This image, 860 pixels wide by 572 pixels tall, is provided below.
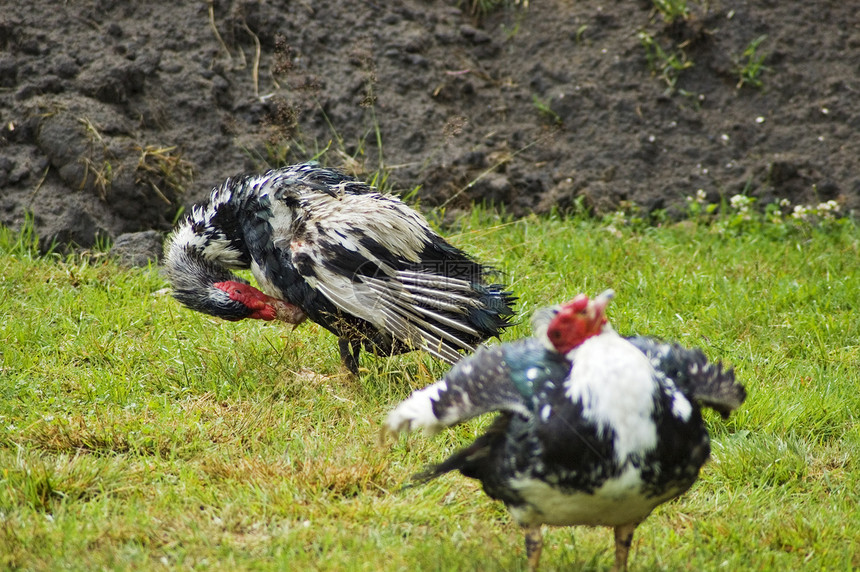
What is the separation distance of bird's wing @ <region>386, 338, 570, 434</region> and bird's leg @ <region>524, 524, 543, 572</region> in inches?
16.9

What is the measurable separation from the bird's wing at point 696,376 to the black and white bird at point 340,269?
1.57m

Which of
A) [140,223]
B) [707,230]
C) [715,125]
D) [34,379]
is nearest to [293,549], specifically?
[34,379]

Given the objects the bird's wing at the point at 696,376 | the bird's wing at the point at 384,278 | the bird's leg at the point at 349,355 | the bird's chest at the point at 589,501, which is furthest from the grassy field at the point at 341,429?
the bird's wing at the point at 696,376

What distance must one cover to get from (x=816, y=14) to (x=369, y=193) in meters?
4.70

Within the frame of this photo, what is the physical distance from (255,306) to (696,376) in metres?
2.50

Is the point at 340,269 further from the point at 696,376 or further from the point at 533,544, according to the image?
the point at 696,376

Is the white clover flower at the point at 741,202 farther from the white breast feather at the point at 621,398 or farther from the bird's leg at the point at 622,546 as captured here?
the white breast feather at the point at 621,398

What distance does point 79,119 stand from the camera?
6.39 meters

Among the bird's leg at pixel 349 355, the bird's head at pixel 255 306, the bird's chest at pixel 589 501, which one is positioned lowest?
the bird's leg at pixel 349 355

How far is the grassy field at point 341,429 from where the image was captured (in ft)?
10.8

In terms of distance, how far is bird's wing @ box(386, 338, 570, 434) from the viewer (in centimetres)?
289

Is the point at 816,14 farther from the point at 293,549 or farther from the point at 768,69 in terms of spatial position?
the point at 293,549

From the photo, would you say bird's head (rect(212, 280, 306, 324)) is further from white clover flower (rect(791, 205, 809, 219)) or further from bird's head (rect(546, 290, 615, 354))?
white clover flower (rect(791, 205, 809, 219))

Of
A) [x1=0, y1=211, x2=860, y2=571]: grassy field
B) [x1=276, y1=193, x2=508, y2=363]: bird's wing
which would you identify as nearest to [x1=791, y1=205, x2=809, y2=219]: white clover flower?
[x1=0, y1=211, x2=860, y2=571]: grassy field
